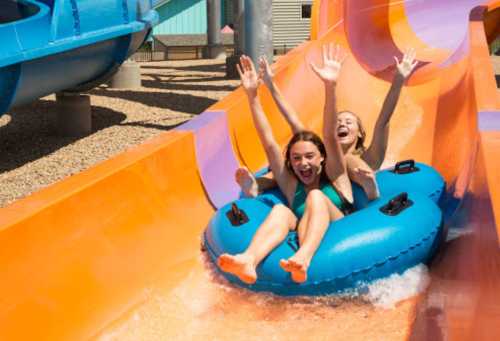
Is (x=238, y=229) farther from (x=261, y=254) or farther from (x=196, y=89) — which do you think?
(x=196, y=89)

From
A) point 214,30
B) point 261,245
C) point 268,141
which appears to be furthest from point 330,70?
point 214,30

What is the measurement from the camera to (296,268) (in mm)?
2227

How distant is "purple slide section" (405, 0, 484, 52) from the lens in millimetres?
5965

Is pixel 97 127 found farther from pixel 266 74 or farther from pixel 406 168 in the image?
pixel 406 168

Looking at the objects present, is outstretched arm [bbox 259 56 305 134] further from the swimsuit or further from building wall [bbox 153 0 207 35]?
building wall [bbox 153 0 207 35]

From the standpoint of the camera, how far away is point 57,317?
7.15 ft

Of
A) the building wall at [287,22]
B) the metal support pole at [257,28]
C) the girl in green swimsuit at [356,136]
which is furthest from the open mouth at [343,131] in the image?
the building wall at [287,22]

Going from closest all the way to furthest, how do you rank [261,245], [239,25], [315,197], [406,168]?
[261,245]
[315,197]
[406,168]
[239,25]

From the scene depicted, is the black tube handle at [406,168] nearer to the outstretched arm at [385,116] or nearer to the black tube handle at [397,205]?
the outstretched arm at [385,116]

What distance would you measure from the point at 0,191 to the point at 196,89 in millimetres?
4409

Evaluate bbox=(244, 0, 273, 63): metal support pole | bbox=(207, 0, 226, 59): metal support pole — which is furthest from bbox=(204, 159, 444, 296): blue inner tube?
bbox=(207, 0, 226, 59): metal support pole

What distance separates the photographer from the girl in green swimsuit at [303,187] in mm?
2281

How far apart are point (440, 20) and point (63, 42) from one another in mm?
3402

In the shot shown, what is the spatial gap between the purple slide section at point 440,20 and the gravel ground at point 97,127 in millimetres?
2255
